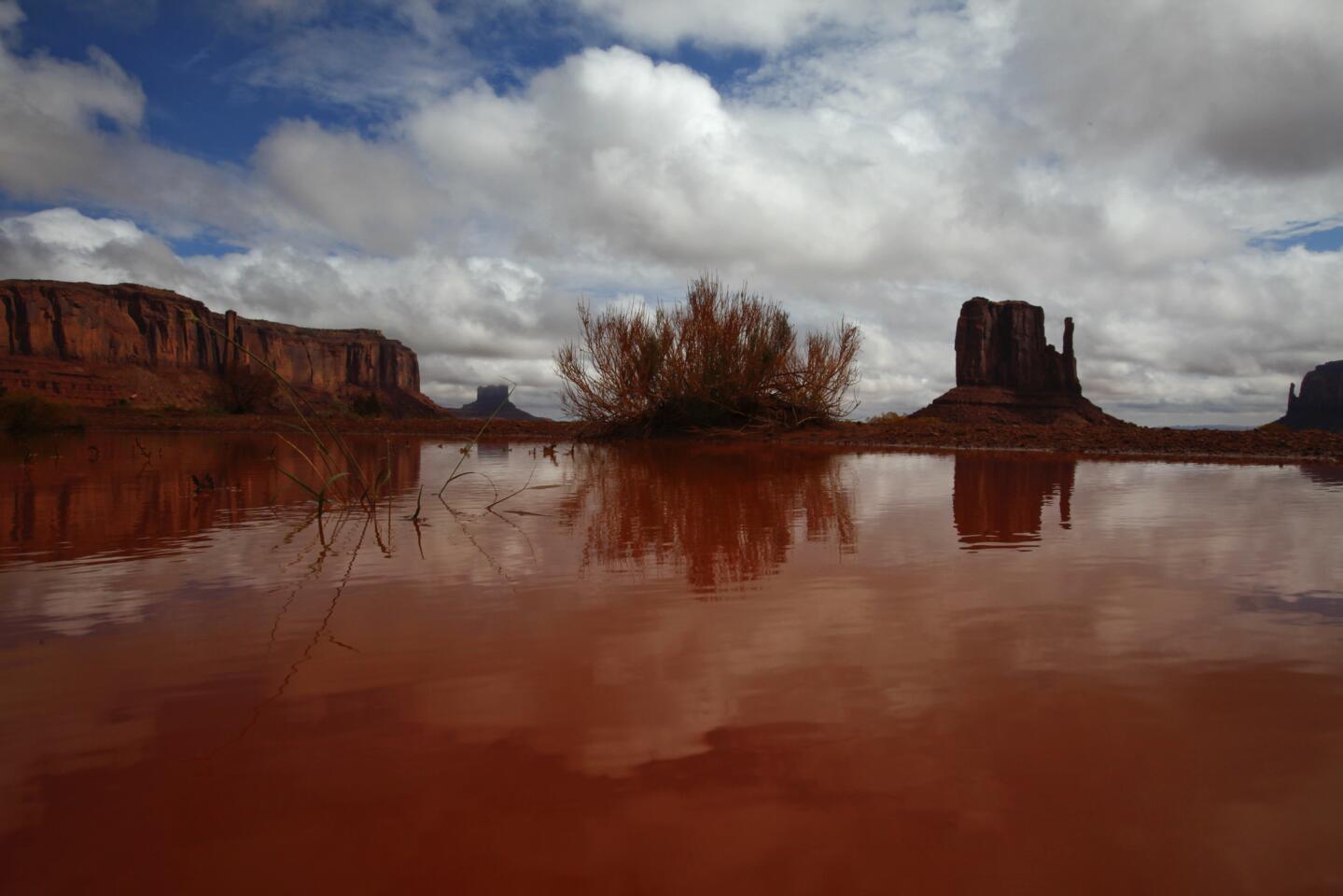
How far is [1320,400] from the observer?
102m

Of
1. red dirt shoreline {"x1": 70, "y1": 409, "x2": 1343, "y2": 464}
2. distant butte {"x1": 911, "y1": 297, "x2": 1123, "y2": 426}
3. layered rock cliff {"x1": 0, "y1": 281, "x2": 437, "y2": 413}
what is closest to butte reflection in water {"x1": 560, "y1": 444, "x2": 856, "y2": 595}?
red dirt shoreline {"x1": 70, "y1": 409, "x2": 1343, "y2": 464}

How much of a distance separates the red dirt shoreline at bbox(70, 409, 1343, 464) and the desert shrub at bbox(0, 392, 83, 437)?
4472 millimetres

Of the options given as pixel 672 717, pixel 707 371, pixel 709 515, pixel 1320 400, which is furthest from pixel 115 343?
pixel 1320 400

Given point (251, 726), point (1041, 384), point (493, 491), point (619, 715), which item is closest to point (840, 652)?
point (619, 715)

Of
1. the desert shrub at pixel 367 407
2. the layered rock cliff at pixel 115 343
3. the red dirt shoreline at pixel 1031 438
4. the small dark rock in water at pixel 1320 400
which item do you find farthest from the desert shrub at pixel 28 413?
the small dark rock in water at pixel 1320 400

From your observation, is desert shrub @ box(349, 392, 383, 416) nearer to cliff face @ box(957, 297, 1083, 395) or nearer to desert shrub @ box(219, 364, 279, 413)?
desert shrub @ box(219, 364, 279, 413)

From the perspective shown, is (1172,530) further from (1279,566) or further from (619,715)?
(619,715)

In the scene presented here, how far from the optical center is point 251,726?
63.9 inches

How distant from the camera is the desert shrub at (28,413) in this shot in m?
15.1

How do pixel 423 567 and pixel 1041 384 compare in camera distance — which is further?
pixel 1041 384

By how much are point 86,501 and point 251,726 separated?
4868 mm

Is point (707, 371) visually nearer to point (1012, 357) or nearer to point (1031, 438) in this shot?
point (1031, 438)

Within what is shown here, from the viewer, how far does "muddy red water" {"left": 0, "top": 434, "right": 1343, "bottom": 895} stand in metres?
1.18

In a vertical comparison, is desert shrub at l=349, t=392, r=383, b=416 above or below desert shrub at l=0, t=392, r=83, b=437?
above
